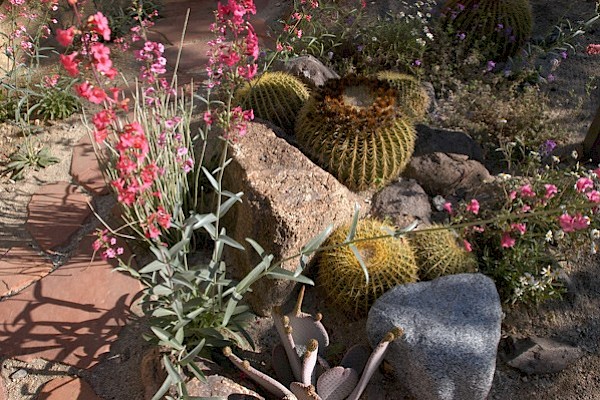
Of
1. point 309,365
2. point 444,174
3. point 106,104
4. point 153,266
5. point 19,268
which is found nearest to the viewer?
point 106,104

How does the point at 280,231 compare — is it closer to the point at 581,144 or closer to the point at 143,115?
the point at 143,115

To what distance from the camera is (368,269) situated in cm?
282

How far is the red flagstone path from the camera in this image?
2756 mm

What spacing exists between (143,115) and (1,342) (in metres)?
1.28

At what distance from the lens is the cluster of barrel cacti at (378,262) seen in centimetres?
283

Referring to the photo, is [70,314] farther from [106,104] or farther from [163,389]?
[106,104]

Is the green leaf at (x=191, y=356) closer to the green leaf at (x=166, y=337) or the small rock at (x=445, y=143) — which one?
the green leaf at (x=166, y=337)

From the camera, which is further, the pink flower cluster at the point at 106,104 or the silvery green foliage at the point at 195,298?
the silvery green foliage at the point at 195,298

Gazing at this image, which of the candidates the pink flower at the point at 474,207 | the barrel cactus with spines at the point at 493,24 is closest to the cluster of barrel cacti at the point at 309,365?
the pink flower at the point at 474,207

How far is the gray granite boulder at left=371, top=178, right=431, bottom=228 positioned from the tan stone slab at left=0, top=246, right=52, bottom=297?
187cm

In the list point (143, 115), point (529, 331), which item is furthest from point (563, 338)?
point (143, 115)

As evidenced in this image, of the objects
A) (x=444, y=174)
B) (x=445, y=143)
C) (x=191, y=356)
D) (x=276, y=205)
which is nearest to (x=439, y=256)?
(x=444, y=174)

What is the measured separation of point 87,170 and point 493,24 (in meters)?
3.44

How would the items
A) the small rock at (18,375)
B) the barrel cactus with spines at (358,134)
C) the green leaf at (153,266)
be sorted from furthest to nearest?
the barrel cactus with spines at (358,134)
the small rock at (18,375)
the green leaf at (153,266)
